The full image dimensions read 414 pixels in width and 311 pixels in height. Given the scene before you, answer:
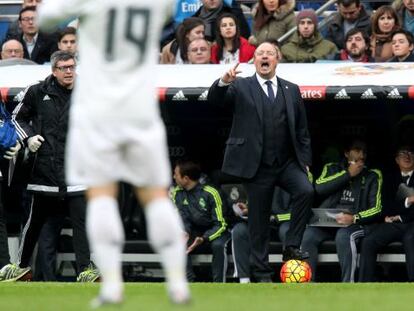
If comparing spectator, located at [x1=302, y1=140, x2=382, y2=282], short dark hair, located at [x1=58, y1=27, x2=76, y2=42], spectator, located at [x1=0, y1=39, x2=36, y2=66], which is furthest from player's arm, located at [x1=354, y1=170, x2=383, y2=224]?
spectator, located at [x1=0, y1=39, x2=36, y2=66]

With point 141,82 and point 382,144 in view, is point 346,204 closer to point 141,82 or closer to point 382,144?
point 382,144

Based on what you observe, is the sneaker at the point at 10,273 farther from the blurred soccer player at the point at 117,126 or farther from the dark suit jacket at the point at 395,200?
the blurred soccer player at the point at 117,126

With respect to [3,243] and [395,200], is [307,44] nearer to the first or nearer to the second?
[395,200]

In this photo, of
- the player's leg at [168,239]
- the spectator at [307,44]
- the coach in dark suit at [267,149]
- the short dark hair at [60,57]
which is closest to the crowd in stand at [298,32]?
the spectator at [307,44]

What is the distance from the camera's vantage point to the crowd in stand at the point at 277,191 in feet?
43.3

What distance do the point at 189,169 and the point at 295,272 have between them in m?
1.94

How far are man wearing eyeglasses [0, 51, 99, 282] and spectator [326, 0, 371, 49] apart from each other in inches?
134

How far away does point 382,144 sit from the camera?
14461 millimetres

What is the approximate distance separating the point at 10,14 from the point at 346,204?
5.56 metres

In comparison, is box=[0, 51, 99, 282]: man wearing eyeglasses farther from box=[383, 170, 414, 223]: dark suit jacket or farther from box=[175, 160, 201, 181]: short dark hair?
box=[383, 170, 414, 223]: dark suit jacket

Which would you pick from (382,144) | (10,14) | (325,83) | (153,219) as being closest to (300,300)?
(153,219)

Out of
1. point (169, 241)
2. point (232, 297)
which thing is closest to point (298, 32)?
point (232, 297)

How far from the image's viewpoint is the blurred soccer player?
23.7 ft

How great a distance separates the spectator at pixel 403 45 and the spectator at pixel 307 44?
880 mm
